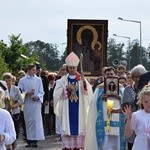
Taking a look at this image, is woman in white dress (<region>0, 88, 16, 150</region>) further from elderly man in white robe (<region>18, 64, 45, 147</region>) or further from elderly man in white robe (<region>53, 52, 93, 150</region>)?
elderly man in white robe (<region>18, 64, 45, 147</region>)

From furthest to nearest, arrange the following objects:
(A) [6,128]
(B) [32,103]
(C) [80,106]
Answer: (B) [32,103] → (C) [80,106] → (A) [6,128]

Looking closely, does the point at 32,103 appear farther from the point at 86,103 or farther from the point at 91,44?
the point at 86,103

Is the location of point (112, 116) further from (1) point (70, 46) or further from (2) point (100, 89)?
(1) point (70, 46)

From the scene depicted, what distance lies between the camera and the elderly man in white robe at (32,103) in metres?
15.7

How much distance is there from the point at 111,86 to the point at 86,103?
84.9 inches

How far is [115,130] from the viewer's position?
11797 millimetres

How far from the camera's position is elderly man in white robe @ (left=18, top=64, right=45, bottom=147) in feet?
51.4

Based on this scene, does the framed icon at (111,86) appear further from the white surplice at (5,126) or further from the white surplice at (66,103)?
the white surplice at (5,126)

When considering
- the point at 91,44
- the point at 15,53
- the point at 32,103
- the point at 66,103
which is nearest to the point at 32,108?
the point at 32,103

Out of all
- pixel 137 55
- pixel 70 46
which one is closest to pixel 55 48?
pixel 137 55

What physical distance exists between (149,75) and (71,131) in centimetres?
504

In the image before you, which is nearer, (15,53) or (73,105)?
(73,105)

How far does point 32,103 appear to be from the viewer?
15945 millimetres

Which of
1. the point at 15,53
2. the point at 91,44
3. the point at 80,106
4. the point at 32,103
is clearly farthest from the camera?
the point at 15,53
